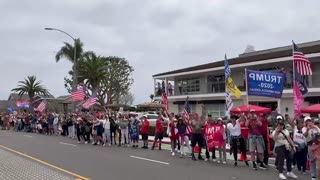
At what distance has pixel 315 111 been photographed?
23297 mm

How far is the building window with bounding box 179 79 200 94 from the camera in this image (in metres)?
49.6

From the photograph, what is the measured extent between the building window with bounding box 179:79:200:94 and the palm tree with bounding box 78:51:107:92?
57.9ft

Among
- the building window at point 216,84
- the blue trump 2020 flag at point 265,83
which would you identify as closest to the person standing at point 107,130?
the blue trump 2020 flag at point 265,83

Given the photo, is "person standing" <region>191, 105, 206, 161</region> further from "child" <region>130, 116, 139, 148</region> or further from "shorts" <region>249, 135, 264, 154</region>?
"child" <region>130, 116, 139, 148</region>

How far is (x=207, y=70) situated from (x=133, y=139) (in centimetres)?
2275

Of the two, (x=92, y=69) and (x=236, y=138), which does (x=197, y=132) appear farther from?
(x=92, y=69)

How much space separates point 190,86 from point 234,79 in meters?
7.56

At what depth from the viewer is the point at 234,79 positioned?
44.4m

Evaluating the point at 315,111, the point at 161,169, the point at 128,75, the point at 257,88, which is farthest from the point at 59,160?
the point at 128,75

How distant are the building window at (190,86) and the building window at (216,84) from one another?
2.25 meters

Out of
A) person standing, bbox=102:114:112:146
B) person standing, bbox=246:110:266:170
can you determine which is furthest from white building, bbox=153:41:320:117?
person standing, bbox=246:110:266:170

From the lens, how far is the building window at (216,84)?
149 ft

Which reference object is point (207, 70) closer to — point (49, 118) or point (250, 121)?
point (49, 118)

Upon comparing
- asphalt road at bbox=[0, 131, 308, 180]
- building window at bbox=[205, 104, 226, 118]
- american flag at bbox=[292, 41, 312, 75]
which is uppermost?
american flag at bbox=[292, 41, 312, 75]
